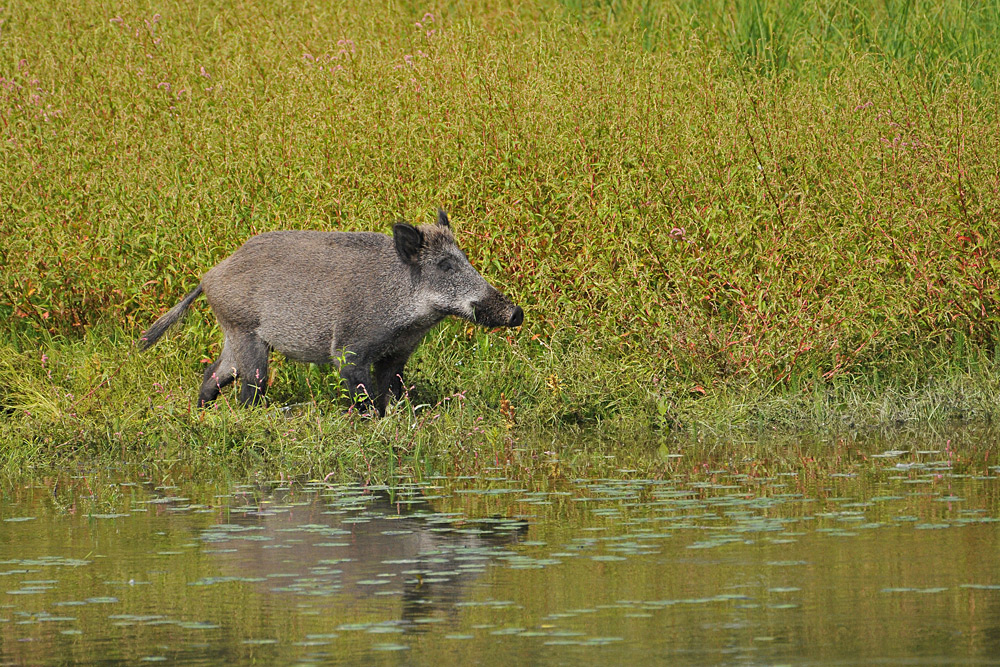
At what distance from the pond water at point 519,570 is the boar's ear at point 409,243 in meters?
2.39

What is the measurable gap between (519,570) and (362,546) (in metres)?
0.83

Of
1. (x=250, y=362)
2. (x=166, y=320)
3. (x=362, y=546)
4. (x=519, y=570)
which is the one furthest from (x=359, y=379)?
(x=519, y=570)

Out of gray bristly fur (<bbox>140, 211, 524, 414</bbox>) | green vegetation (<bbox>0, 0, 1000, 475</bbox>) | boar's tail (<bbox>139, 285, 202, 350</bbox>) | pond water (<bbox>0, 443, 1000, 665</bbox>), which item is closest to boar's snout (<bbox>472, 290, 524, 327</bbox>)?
gray bristly fur (<bbox>140, 211, 524, 414</bbox>)

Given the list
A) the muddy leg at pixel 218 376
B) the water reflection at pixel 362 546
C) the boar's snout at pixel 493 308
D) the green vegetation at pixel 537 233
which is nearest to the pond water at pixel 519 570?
the water reflection at pixel 362 546

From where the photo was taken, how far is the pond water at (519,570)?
17.2 feet

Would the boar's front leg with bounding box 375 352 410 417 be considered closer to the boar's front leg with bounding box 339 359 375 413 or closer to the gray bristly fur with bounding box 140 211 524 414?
the gray bristly fur with bounding box 140 211 524 414

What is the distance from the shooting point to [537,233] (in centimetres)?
1184

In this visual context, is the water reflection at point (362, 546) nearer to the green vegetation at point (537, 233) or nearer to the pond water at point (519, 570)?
the pond water at point (519, 570)

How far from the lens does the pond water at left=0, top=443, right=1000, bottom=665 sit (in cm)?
524

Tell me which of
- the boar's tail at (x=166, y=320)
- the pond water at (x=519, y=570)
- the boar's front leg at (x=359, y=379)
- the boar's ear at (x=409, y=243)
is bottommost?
the pond water at (x=519, y=570)

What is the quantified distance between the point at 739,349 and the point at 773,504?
330 cm

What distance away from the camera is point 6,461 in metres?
9.61

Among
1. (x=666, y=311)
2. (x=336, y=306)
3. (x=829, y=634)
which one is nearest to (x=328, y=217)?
(x=336, y=306)

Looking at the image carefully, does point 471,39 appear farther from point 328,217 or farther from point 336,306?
point 336,306
